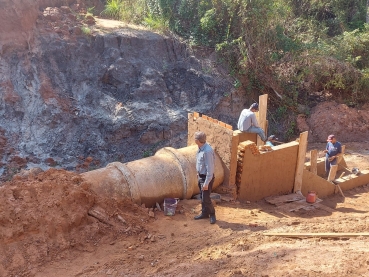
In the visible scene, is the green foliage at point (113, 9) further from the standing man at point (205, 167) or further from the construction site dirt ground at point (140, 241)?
the standing man at point (205, 167)

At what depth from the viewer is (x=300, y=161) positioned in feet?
28.5

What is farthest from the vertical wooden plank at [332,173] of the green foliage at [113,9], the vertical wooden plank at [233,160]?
→ the green foliage at [113,9]

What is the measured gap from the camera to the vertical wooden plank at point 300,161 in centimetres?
857

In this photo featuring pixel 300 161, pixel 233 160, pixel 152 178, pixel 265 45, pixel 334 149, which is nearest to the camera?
pixel 152 178

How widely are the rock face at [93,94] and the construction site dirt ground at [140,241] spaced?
16.7 feet

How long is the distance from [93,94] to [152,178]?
6.55 m

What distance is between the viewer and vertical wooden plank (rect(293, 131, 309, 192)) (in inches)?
337

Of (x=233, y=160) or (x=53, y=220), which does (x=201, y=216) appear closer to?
(x=233, y=160)

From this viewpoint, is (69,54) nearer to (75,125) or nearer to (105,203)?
(75,125)

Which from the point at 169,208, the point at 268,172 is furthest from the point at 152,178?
the point at 268,172

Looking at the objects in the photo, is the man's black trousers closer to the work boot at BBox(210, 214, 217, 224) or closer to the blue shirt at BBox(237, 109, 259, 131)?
the work boot at BBox(210, 214, 217, 224)

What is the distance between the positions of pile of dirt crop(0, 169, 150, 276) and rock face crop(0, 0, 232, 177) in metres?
4.96

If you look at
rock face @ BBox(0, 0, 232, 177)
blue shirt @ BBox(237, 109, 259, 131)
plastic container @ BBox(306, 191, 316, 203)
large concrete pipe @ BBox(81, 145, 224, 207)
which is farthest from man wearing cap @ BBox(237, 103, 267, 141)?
rock face @ BBox(0, 0, 232, 177)

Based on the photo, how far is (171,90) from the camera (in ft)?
45.1
